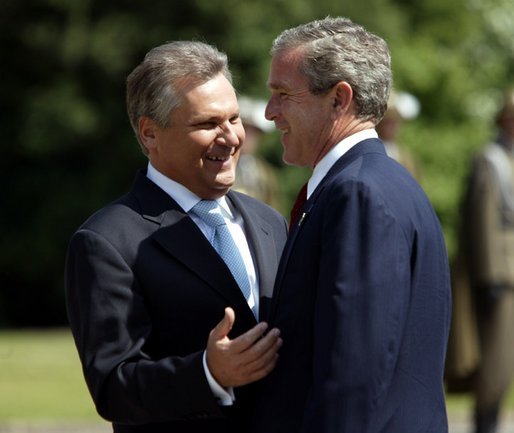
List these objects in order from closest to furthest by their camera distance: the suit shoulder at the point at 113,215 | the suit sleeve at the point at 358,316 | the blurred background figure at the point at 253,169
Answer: the suit sleeve at the point at 358,316 → the suit shoulder at the point at 113,215 → the blurred background figure at the point at 253,169

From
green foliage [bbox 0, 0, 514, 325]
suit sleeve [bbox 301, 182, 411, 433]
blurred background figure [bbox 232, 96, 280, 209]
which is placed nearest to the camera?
suit sleeve [bbox 301, 182, 411, 433]

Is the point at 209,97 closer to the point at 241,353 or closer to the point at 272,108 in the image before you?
the point at 272,108

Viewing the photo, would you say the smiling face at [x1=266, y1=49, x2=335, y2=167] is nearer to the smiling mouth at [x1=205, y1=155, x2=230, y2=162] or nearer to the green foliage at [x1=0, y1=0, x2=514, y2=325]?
the smiling mouth at [x1=205, y1=155, x2=230, y2=162]

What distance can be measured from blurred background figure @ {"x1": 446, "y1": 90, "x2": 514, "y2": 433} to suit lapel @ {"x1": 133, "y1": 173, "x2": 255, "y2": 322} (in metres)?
5.88

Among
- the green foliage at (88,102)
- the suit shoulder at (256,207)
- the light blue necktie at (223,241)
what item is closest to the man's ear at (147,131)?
the light blue necktie at (223,241)

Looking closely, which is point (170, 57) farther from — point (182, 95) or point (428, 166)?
point (428, 166)

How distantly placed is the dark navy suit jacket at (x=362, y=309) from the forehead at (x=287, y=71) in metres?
0.25

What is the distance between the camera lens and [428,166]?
2527 centimetres

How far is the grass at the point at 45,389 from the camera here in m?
10.3

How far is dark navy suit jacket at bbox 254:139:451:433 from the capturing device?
334cm

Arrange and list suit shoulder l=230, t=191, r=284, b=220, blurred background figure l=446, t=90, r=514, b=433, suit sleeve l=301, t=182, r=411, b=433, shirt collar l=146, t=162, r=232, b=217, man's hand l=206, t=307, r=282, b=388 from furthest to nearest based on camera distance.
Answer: blurred background figure l=446, t=90, r=514, b=433
suit shoulder l=230, t=191, r=284, b=220
shirt collar l=146, t=162, r=232, b=217
man's hand l=206, t=307, r=282, b=388
suit sleeve l=301, t=182, r=411, b=433

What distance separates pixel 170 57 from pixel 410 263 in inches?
42.0

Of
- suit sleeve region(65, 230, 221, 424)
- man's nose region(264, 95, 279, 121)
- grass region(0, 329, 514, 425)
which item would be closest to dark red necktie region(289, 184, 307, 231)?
man's nose region(264, 95, 279, 121)

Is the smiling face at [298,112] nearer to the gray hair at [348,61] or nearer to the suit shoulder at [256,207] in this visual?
the gray hair at [348,61]
